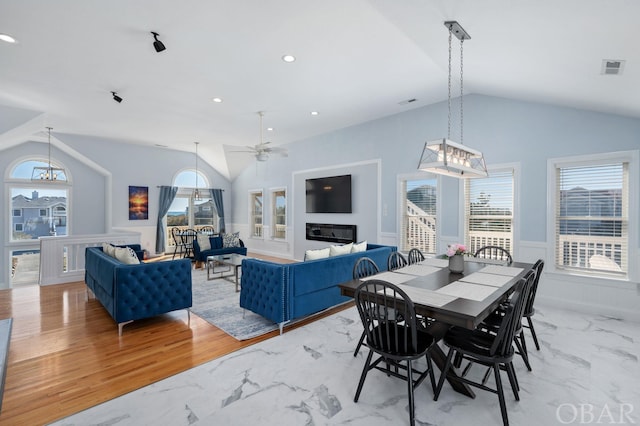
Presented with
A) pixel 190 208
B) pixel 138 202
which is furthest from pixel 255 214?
pixel 138 202

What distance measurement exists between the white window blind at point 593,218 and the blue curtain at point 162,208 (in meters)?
9.34

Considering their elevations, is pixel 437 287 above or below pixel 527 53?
below

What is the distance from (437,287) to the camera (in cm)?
245

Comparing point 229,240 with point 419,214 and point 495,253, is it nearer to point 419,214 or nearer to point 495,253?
point 419,214

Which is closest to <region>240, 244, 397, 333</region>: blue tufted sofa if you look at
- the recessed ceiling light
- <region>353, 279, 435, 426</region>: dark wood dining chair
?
<region>353, 279, 435, 426</region>: dark wood dining chair

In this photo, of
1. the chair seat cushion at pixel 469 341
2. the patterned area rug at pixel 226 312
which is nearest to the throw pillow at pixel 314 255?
the patterned area rug at pixel 226 312

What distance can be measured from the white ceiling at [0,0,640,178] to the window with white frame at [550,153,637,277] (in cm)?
78

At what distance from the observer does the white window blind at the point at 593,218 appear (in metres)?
3.89

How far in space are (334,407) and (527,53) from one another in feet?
11.8

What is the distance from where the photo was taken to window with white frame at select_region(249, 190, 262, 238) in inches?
390

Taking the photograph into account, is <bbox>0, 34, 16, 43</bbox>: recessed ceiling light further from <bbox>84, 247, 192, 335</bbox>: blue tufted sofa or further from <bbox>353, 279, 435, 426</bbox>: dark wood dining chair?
<bbox>353, 279, 435, 426</bbox>: dark wood dining chair

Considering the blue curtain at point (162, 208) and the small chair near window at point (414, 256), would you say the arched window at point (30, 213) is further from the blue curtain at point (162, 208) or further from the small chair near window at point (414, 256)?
the small chair near window at point (414, 256)

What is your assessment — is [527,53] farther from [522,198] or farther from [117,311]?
[117,311]

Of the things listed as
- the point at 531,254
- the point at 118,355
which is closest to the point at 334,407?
the point at 118,355
